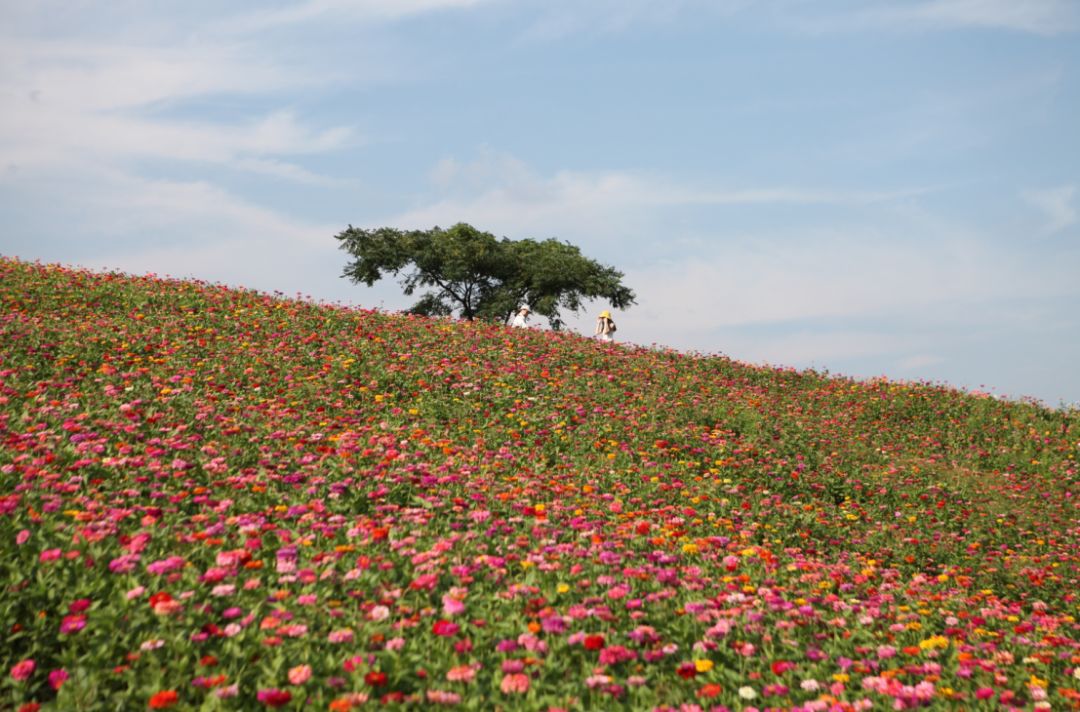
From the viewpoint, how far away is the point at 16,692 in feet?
14.4

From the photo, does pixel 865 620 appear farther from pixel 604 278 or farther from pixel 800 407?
pixel 604 278

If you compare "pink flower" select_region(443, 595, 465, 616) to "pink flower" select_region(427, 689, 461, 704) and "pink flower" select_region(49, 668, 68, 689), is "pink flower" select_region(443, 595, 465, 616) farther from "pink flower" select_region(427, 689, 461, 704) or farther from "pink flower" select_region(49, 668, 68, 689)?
"pink flower" select_region(49, 668, 68, 689)

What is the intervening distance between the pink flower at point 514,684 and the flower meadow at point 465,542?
0.01 metres

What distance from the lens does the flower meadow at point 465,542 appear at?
4.83m

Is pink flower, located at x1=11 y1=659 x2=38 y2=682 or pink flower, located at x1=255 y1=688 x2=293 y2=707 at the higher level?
pink flower, located at x1=255 y1=688 x2=293 y2=707

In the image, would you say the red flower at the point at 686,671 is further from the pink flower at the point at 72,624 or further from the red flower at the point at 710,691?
the pink flower at the point at 72,624

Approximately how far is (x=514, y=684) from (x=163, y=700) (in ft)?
5.78

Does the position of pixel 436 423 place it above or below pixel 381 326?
below

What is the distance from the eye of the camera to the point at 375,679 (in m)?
4.30

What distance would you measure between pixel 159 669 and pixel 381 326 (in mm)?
14629

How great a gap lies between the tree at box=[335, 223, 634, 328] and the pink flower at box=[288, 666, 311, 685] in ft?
156

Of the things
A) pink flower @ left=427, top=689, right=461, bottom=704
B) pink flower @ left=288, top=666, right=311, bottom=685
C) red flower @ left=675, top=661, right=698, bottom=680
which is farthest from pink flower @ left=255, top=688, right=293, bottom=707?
red flower @ left=675, top=661, right=698, bottom=680

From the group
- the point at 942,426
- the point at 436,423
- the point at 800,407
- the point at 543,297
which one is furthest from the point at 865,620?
the point at 543,297

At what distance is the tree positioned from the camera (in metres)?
52.4
